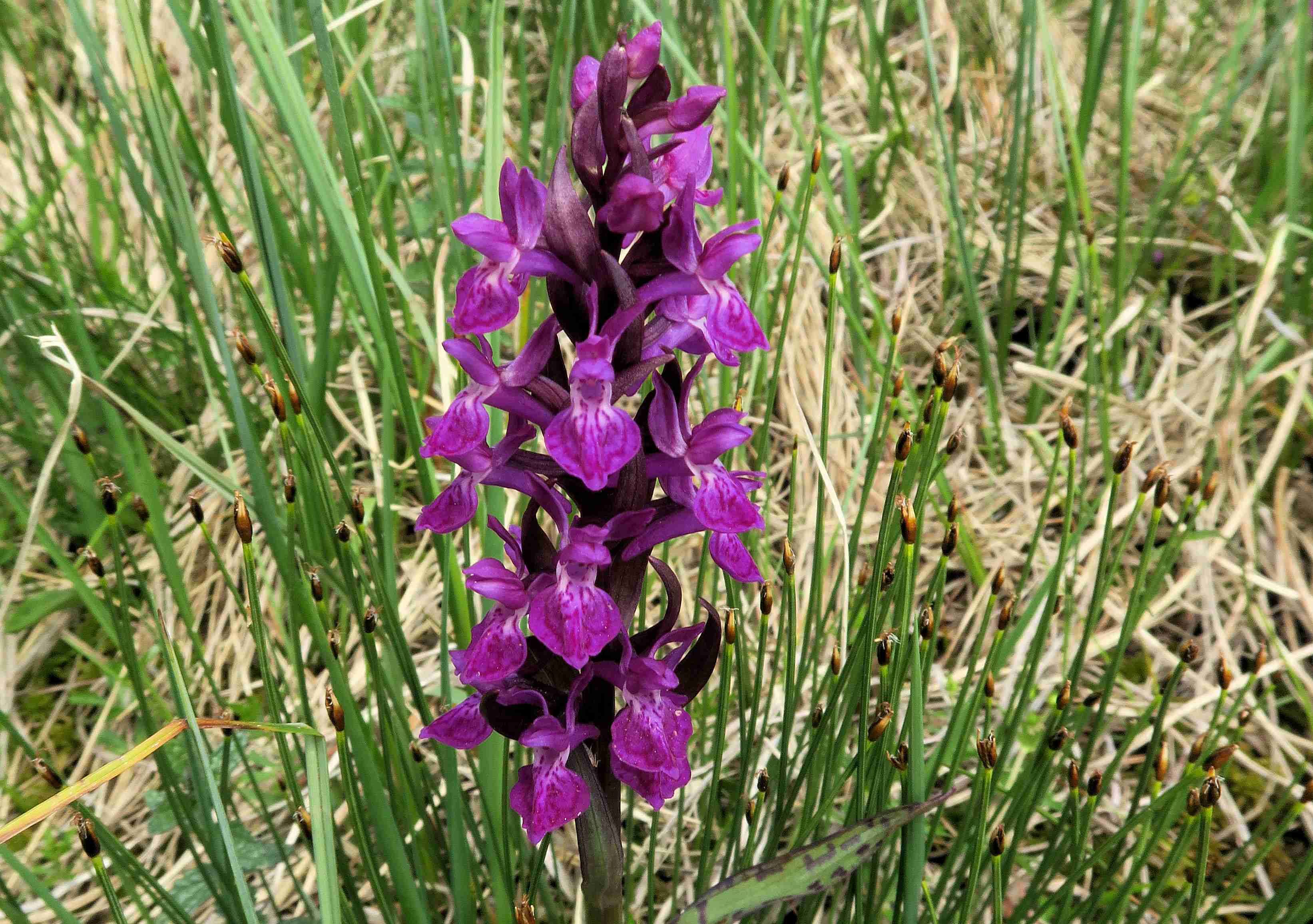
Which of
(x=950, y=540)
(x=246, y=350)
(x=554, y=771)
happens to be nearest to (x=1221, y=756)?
(x=950, y=540)

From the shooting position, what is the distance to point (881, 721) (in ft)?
3.57

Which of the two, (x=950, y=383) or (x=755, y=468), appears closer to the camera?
(x=950, y=383)

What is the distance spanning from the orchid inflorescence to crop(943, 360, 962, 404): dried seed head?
0.87 ft

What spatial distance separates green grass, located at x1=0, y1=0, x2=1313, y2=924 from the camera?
128 cm

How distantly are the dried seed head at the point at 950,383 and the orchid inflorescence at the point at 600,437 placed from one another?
0.87ft

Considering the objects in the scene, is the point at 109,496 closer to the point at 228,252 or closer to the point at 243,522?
the point at 243,522

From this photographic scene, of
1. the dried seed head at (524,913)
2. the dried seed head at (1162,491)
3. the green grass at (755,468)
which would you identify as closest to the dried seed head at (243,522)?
the green grass at (755,468)

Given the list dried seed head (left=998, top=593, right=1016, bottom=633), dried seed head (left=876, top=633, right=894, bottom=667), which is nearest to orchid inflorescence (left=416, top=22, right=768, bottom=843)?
dried seed head (left=876, top=633, right=894, bottom=667)

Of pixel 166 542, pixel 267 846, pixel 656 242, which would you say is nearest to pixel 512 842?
pixel 267 846

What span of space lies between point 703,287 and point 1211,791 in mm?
739

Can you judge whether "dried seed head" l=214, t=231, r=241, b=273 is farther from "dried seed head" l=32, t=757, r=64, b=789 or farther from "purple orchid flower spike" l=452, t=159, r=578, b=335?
"dried seed head" l=32, t=757, r=64, b=789

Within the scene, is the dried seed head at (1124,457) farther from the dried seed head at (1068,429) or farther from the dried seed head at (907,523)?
the dried seed head at (907,523)

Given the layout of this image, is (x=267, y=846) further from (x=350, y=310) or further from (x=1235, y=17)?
(x=1235, y=17)

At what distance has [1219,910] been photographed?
67.2 inches
